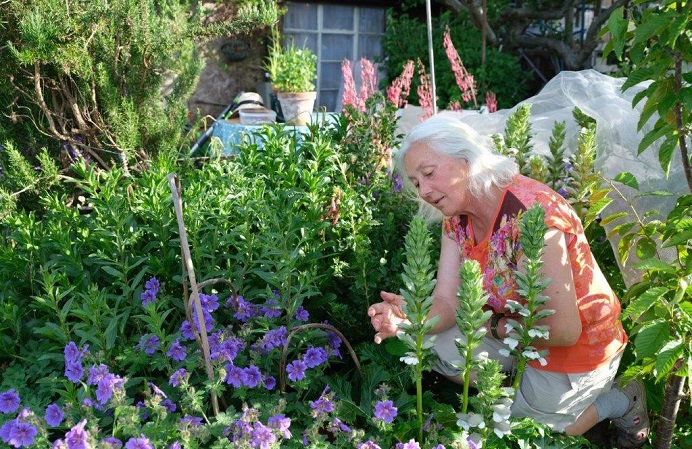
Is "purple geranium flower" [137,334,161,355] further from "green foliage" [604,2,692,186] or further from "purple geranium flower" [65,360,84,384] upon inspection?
"green foliage" [604,2,692,186]

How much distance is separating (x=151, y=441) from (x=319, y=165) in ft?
4.81

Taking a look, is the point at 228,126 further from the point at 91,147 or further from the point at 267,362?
the point at 267,362

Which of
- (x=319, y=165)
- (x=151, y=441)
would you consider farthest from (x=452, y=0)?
(x=151, y=441)

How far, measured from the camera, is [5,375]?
2.32 metres

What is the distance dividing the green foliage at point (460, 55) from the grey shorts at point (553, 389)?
20.1ft

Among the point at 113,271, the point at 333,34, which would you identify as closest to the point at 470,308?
the point at 113,271

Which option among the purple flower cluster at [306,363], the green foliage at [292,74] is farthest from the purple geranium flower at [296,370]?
the green foliage at [292,74]

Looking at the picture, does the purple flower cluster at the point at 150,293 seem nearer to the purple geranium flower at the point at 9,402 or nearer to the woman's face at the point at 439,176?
the purple geranium flower at the point at 9,402

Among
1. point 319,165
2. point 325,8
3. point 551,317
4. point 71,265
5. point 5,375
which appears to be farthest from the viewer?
point 325,8

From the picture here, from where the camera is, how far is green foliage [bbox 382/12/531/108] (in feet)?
27.8

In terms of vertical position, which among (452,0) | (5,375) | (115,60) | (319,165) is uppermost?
(452,0)

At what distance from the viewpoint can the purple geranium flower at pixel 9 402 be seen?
1988 mm

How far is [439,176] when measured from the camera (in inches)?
92.2

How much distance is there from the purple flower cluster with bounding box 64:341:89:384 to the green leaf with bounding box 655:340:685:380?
5.10 feet
